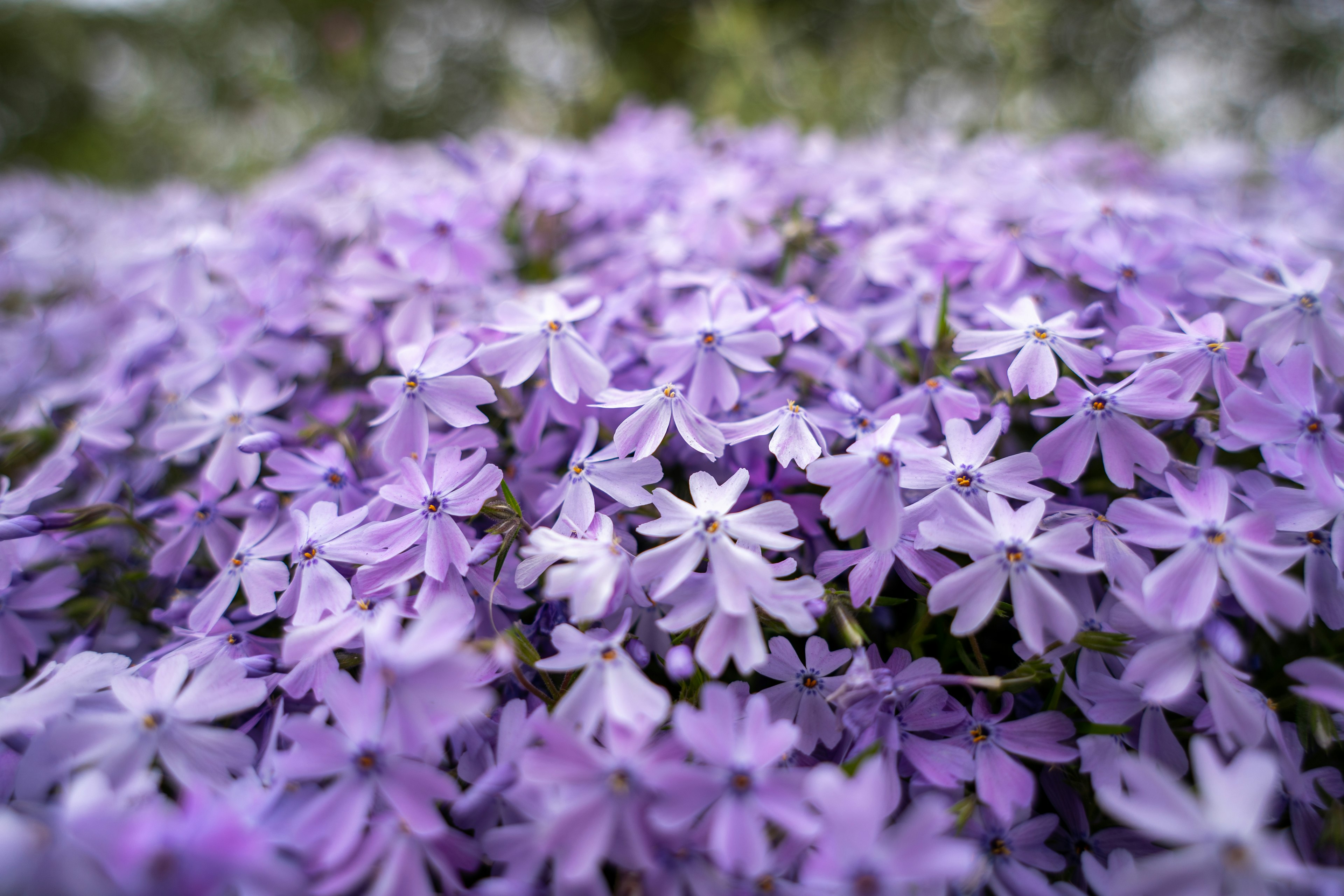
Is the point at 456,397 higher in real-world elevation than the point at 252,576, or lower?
Answer: higher

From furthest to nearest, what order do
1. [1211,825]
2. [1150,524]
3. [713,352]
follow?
1. [713,352]
2. [1150,524]
3. [1211,825]

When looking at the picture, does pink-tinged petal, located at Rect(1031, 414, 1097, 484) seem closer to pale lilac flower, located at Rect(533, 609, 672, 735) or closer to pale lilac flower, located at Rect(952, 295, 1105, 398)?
pale lilac flower, located at Rect(952, 295, 1105, 398)

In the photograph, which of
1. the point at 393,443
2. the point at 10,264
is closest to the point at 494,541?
the point at 393,443

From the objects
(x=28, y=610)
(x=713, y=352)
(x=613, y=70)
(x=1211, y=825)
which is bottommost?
(x=28, y=610)

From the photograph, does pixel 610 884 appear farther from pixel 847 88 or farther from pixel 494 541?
pixel 847 88

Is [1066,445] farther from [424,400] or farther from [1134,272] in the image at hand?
[424,400]

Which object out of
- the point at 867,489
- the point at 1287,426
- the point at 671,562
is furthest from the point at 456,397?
the point at 1287,426

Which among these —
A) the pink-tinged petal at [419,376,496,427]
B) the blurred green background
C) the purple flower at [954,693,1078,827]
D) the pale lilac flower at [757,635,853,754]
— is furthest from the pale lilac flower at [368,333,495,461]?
the blurred green background
